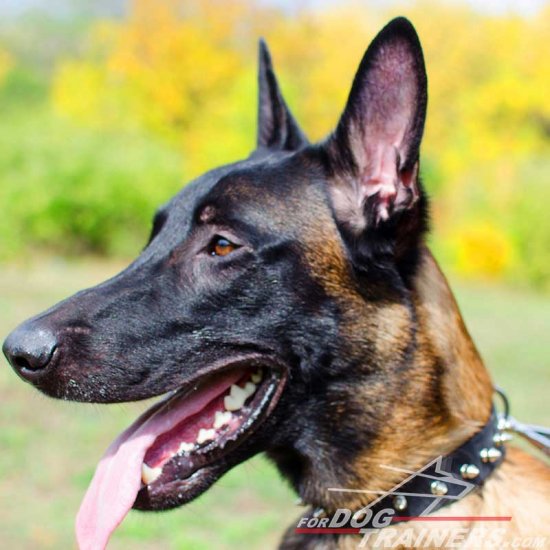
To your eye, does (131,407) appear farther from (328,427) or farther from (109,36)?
(109,36)

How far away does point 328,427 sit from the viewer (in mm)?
2557

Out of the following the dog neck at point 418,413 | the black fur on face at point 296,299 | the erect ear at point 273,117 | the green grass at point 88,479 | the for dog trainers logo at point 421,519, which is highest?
the erect ear at point 273,117

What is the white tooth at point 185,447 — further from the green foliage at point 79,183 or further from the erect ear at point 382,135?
Answer: the green foliage at point 79,183

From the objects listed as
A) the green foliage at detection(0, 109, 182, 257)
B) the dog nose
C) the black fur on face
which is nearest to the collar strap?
the black fur on face

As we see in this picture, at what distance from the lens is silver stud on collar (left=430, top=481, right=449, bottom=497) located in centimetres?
239

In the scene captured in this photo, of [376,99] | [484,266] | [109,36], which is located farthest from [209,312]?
[109,36]

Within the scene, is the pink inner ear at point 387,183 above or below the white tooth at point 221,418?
above

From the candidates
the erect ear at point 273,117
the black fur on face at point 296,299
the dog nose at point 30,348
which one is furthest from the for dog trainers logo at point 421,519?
the erect ear at point 273,117

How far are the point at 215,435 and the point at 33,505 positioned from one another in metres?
3.24

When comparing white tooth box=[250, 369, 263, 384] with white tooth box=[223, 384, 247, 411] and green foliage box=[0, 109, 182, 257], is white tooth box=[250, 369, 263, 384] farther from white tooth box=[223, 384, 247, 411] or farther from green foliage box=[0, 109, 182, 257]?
green foliage box=[0, 109, 182, 257]

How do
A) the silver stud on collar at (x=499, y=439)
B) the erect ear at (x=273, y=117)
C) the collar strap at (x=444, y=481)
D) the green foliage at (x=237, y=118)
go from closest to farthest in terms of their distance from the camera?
the collar strap at (x=444, y=481) → the silver stud on collar at (x=499, y=439) → the erect ear at (x=273, y=117) → the green foliage at (x=237, y=118)

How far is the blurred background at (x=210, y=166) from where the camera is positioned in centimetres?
569

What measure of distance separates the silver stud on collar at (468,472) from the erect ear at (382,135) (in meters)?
0.82

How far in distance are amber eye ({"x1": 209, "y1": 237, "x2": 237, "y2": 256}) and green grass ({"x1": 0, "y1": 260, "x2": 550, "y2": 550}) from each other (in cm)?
89
